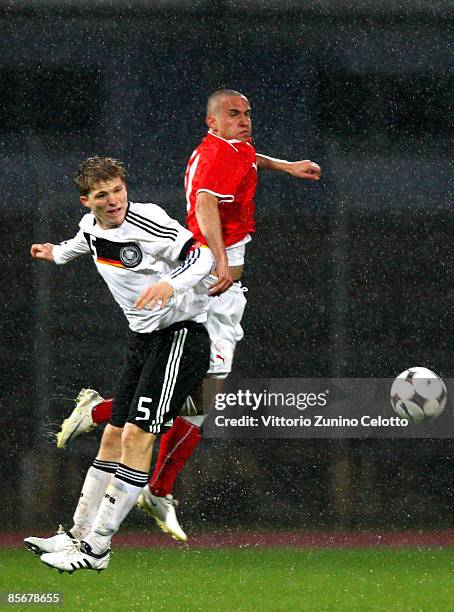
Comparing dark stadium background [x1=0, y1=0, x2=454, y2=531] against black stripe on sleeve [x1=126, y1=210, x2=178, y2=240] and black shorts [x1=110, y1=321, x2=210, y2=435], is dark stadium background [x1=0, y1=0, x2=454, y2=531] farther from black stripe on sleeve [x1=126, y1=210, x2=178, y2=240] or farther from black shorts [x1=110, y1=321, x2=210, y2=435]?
black stripe on sleeve [x1=126, y1=210, x2=178, y2=240]

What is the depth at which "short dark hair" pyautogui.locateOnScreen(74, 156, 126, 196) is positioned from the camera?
4.70 meters

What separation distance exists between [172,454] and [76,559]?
751 millimetres

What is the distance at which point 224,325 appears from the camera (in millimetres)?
5727

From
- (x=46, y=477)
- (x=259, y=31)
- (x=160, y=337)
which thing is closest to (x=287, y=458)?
(x=46, y=477)

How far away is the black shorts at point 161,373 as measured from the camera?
4.67 m

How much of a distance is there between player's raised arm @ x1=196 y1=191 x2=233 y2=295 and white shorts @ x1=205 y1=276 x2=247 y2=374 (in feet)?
1.38

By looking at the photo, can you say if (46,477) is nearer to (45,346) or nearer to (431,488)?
(45,346)

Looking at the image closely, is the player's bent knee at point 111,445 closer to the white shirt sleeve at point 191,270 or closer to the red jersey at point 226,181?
the white shirt sleeve at point 191,270

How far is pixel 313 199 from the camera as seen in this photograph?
9.27 m

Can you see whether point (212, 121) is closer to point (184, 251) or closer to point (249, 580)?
point (184, 251)

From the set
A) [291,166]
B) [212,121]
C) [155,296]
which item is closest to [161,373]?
[155,296]

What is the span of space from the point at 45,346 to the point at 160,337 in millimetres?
4406

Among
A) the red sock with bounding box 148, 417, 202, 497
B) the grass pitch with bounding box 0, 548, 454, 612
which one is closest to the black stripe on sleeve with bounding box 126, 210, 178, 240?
the red sock with bounding box 148, 417, 202, 497

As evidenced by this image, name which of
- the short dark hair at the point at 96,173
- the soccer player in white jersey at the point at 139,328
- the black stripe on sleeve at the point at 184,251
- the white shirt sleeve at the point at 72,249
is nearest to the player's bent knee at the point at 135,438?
the soccer player in white jersey at the point at 139,328
